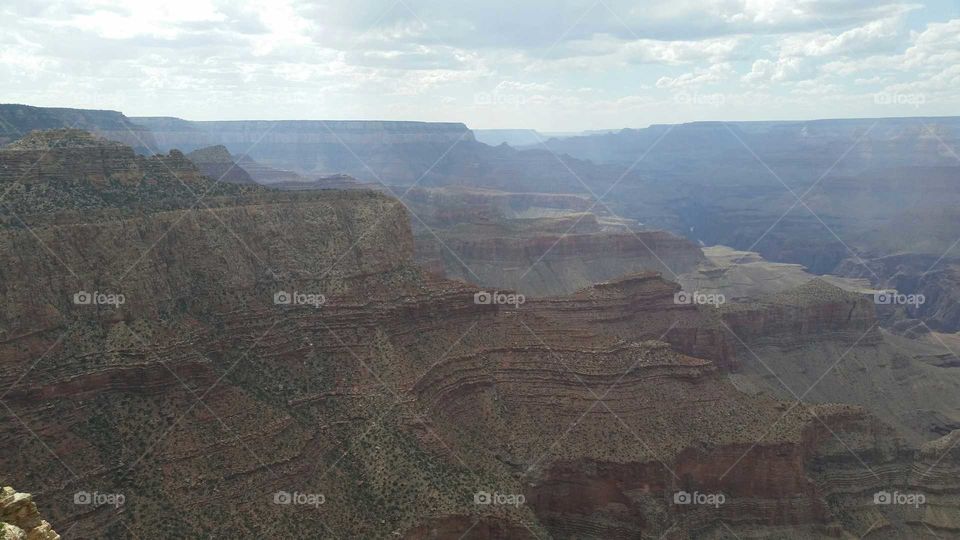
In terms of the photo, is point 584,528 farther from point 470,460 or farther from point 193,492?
point 193,492

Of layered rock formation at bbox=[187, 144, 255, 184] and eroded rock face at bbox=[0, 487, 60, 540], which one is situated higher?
layered rock formation at bbox=[187, 144, 255, 184]

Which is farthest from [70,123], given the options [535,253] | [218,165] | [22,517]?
[22,517]

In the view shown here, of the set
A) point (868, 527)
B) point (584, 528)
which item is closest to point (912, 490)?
point (868, 527)

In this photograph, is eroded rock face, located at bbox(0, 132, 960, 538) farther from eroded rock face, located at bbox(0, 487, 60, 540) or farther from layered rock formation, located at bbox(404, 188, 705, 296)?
layered rock formation, located at bbox(404, 188, 705, 296)

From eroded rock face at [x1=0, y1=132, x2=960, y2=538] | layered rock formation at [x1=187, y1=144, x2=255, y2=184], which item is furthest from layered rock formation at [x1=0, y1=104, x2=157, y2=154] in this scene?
eroded rock face at [x1=0, y1=132, x2=960, y2=538]

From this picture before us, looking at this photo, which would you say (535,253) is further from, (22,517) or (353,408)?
(22,517)

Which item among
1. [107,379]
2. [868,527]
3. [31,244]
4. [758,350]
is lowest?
[868,527]

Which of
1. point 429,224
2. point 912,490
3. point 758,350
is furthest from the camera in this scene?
point 429,224

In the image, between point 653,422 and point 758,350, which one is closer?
point 653,422

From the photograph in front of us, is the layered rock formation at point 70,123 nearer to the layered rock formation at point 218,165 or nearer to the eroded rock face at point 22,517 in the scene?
the layered rock formation at point 218,165
